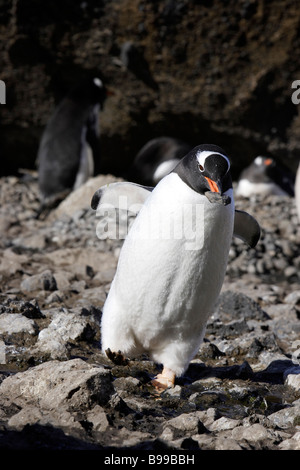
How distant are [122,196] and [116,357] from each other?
0.91m

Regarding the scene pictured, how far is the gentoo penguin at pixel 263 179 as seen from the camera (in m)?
8.76

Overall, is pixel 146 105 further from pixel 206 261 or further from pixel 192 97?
pixel 206 261

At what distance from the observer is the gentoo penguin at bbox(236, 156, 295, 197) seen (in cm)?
876

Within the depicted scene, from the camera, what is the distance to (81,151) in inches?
328

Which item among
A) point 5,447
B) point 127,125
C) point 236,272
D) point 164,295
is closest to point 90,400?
point 5,447

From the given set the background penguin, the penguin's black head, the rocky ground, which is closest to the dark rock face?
the background penguin

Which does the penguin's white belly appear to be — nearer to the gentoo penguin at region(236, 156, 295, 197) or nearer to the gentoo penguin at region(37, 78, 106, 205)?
the gentoo penguin at region(37, 78, 106, 205)

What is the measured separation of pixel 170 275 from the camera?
3148 mm

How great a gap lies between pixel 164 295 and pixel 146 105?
5.22 metres

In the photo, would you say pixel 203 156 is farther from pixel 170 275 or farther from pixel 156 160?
pixel 156 160

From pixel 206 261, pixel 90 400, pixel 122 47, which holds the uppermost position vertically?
pixel 122 47

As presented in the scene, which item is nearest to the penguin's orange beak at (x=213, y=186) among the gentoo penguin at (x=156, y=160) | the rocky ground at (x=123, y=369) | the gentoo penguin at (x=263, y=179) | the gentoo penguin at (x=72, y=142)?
the rocky ground at (x=123, y=369)

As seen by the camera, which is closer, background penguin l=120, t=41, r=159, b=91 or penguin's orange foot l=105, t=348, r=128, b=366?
penguin's orange foot l=105, t=348, r=128, b=366

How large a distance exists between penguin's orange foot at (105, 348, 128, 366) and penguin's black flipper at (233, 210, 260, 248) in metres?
0.97
